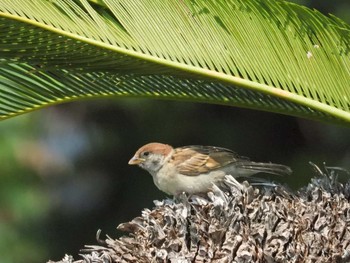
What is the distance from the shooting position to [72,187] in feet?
44.5

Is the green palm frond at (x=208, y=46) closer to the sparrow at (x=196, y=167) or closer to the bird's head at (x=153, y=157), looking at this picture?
the sparrow at (x=196, y=167)

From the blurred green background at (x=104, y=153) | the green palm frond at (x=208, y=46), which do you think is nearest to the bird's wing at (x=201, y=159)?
the green palm frond at (x=208, y=46)

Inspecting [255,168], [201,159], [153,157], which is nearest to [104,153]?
[153,157]

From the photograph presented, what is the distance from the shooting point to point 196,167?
785 cm

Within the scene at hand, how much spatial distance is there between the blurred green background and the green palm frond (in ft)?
19.1

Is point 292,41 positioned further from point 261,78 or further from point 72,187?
point 72,187

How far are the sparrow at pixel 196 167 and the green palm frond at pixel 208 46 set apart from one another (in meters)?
1.64

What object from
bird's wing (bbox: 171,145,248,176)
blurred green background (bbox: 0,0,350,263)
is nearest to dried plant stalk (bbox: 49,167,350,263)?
bird's wing (bbox: 171,145,248,176)

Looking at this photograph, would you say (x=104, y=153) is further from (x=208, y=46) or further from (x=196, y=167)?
(x=208, y=46)

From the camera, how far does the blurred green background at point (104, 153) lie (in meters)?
12.0

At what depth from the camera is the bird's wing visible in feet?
25.5

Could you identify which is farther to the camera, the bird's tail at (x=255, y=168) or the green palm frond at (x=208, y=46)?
the bird's tail at (x=255, y=168)

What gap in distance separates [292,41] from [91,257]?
142cm

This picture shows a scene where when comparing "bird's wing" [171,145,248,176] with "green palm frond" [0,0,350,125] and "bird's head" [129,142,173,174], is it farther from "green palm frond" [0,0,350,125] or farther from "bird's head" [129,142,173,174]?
"green palm frond" [0,0,350,125]
